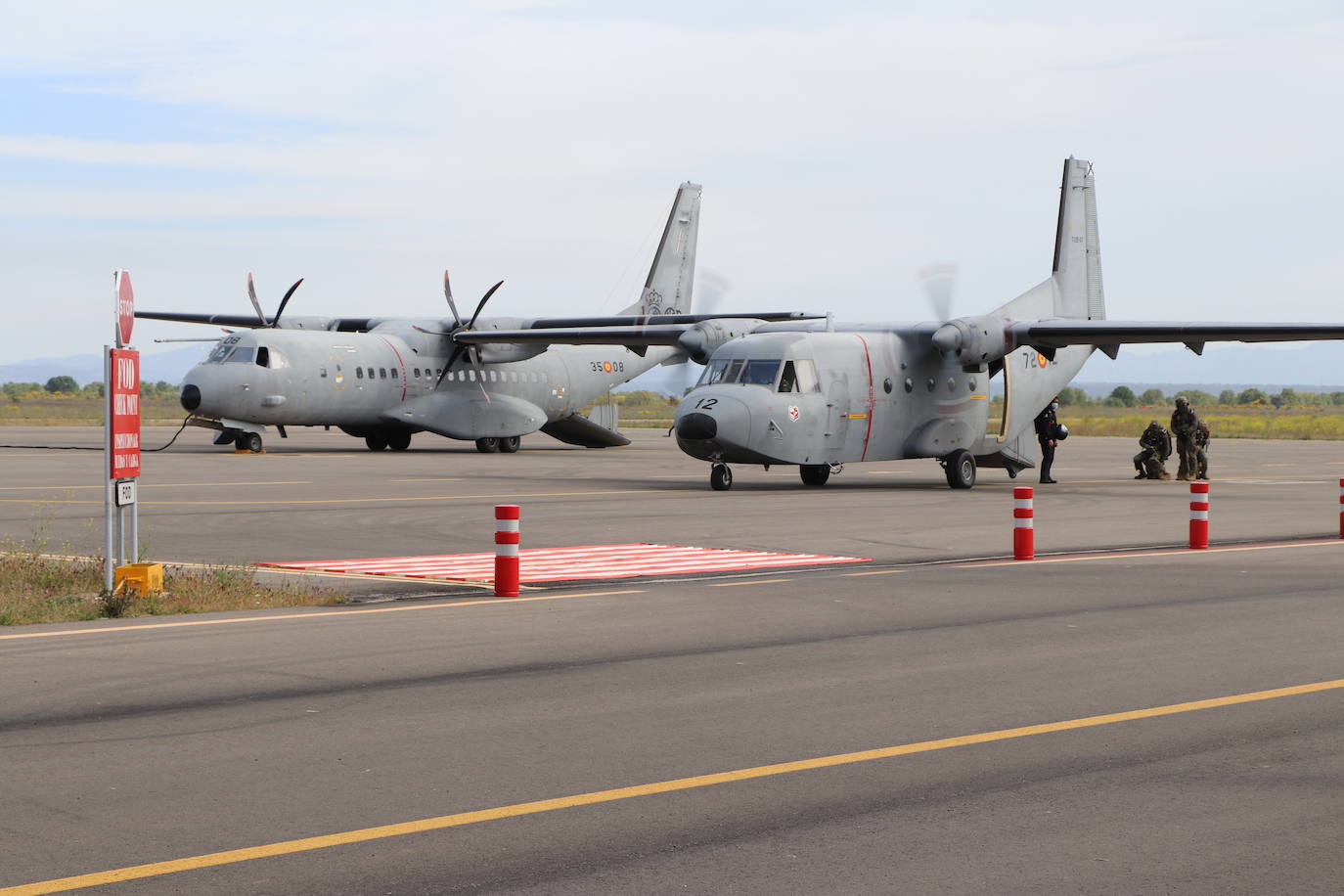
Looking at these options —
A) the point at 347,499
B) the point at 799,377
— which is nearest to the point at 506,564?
the point at 347,499

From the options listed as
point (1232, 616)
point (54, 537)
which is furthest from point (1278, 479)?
point (54, 537)

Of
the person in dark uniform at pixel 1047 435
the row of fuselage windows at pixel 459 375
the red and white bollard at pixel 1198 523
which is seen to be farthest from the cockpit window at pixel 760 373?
the row of fuselage windows at pixel 459 375

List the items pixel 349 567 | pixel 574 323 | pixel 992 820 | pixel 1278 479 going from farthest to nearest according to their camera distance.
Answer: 1. pixel 574 323
2. pixel 1278 479
3. pixel 349 567
4. pixel 992 820

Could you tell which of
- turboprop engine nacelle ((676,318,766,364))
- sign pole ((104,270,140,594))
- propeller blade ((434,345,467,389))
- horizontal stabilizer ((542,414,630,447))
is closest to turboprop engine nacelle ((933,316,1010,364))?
turboprop engine nacelle ((676,318,766,364))

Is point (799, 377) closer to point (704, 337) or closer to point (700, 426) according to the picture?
point (700, 426)

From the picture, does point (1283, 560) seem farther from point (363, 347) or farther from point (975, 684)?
point (363, 347)

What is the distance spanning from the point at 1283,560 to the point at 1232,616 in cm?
495

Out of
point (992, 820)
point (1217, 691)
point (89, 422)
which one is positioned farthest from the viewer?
point (89, 422)

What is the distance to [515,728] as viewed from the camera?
7.99 m

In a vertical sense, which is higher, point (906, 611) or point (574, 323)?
point (574, 323)

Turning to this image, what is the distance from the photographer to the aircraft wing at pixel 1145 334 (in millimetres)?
28109

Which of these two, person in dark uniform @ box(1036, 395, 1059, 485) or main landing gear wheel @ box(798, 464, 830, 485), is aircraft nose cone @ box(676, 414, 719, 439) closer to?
Result: main landing gear wheel @ box(798, 464, 830, 485)

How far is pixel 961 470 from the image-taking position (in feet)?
97.7

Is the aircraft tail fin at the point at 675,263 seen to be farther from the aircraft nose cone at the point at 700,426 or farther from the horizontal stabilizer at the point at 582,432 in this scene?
the aircraft nose cone at the point at 700,426
